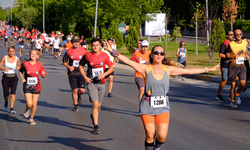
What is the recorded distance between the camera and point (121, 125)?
302 inches

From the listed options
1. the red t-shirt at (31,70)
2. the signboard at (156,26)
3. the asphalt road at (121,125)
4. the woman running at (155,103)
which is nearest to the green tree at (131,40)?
the signboard at (156,26)

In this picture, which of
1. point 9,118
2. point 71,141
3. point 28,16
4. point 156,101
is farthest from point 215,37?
point 28,16

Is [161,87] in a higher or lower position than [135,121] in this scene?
higher

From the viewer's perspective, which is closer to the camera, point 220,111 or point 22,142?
point 22,142

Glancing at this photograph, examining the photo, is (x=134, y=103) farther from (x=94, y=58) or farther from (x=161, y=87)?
(x=161, y=87)

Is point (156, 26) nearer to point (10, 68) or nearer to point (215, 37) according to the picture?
point (215, 37)

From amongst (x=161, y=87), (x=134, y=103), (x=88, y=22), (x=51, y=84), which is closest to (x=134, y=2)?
(x=88, y=22)

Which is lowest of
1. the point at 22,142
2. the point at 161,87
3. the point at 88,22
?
the point at 22,142

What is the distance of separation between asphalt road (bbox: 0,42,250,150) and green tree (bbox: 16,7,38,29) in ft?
245

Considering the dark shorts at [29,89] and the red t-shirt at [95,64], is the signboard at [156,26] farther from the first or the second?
the red t-shirt at [95,64]

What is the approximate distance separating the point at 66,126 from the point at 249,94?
660cm

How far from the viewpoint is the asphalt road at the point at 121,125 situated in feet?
20.6

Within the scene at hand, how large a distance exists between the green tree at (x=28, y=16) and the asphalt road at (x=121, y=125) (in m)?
74.6

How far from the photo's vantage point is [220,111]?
30.0ft
